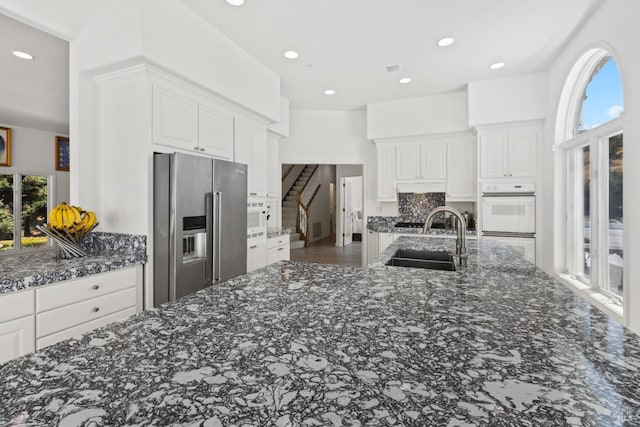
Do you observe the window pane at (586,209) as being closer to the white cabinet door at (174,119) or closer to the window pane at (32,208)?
the white cabinet door at (174,119)

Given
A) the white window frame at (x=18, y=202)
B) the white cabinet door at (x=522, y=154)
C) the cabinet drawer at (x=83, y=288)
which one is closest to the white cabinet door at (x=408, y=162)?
the white cabinet door at (x=522, y=154)

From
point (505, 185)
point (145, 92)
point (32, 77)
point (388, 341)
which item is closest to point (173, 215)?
point (145, 92)

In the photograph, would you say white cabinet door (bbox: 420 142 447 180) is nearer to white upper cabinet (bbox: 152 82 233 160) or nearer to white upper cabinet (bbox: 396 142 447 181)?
white upper cabinet (bbox: 396 142 447 181)

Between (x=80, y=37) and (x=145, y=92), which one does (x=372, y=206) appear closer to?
(x=145, y=92)

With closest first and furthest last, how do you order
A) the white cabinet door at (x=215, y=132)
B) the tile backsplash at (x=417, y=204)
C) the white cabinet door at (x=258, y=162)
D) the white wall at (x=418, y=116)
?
the white cabinet door at (x=215, y=132), the white cabinet door at (x=258, y=162), the white wall at (x=418, y=116), the tile backsplash at (x=417, y=204)

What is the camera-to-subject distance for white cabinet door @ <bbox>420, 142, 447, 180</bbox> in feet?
16.2

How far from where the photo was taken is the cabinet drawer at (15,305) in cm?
171

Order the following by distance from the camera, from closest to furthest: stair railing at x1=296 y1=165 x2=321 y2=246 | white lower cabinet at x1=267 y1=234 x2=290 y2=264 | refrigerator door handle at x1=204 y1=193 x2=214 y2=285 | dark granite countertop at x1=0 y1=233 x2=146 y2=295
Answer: dark granite countertop at x1=0 y1=233 x2=146 y2=295
refrigerator door handle at x1=204 y1=193 x2=214 y2=285
white lower cabinet at x1=267 y1=234 x2=290 y2=264
stair railing at x1=296 y1=165 x2=321 y2=246

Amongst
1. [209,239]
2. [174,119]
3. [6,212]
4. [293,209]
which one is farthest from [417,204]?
[6,212]

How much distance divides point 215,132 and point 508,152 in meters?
3.82

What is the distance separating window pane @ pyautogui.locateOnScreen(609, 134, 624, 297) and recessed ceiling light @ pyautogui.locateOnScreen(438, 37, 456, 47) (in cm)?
172

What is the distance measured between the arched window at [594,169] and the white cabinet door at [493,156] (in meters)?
0.71

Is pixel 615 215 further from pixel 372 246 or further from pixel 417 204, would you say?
pixel 372 246

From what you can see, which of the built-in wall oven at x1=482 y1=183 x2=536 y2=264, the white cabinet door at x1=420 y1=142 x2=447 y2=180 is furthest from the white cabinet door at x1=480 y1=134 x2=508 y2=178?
the white cabinet door at x1=420 y1=142 x2=447 y2=180
